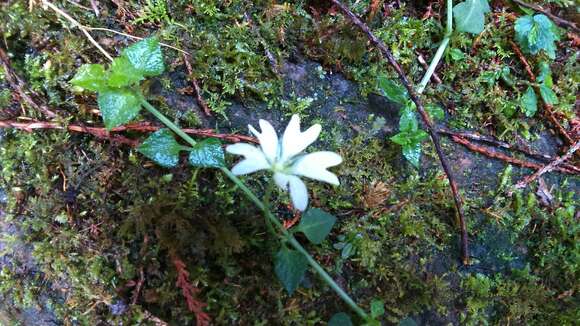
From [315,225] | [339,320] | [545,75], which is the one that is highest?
[545,75]

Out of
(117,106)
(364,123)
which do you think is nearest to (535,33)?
(364,123)

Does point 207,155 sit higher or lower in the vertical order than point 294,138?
lower

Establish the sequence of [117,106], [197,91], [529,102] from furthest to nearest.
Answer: [529,102], [197,91], [117,106]

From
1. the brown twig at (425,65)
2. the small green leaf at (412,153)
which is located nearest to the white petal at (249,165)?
the small green leaf at (412,153)

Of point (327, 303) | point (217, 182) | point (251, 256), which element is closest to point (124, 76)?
point (217, 182)

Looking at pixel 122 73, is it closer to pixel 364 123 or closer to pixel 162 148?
pixel 162 148
